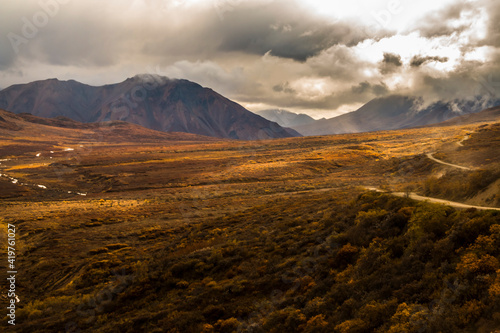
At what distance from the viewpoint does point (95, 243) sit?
29031 millimetres

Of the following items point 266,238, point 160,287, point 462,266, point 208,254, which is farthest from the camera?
point 266,238

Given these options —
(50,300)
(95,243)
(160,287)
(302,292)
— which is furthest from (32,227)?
(302,292)

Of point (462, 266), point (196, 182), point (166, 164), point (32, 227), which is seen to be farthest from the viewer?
point (166, 164)

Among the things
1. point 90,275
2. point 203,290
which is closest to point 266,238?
point 203,290

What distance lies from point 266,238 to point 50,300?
45.1ft

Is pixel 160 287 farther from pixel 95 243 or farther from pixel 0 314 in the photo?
pixel 95 243

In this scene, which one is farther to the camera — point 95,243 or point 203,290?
point 95,243

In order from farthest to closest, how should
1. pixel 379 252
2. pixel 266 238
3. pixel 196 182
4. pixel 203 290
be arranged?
pixel 196 182, pixel 266 238, pixel 203 290, pixel 379 252

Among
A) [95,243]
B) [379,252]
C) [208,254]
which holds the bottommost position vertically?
[95,243]

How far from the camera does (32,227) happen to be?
111ft

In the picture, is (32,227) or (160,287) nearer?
(160,287)

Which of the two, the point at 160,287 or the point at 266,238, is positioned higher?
the point at 266,238

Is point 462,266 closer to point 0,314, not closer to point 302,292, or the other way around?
point 302,292

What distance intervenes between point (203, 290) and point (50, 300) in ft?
31.1
